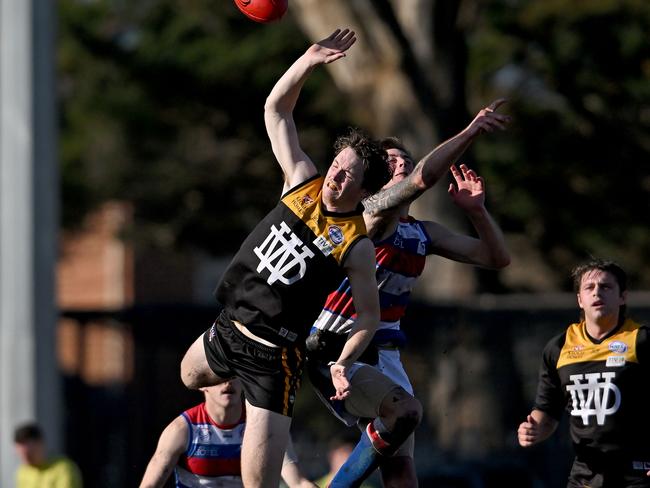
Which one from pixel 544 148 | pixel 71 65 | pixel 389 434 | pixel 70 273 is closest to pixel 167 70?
pixel 71 65

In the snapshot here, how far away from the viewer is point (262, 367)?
6.86 metres

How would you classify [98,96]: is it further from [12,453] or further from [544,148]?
[12,453]

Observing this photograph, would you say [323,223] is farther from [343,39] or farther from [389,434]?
[389,434]

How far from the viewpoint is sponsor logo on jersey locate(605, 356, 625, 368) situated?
7.08 meters

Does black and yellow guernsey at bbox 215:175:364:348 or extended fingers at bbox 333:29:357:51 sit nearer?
black and yellow guernsey at bbox 215:175:364:348

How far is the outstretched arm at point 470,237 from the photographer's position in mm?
7195

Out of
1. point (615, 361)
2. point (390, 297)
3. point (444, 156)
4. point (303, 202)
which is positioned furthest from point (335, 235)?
point (615, 361)

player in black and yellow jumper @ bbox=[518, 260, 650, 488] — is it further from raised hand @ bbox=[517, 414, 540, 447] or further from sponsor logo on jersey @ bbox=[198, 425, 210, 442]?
sponsor logo on jersey @ bbox=[198, 425, 210, 442]

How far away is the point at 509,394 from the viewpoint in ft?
50.4

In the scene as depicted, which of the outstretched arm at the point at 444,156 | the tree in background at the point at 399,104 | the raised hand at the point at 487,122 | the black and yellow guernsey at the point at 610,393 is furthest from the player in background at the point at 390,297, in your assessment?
the tree in background at the point at 399,104

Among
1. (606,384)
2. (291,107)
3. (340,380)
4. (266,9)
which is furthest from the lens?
(266,9)

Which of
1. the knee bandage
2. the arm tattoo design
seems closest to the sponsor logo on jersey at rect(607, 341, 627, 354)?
the knee bandage

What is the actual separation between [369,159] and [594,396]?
1650 millimetres

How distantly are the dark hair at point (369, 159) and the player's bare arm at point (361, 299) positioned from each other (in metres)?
0.31
